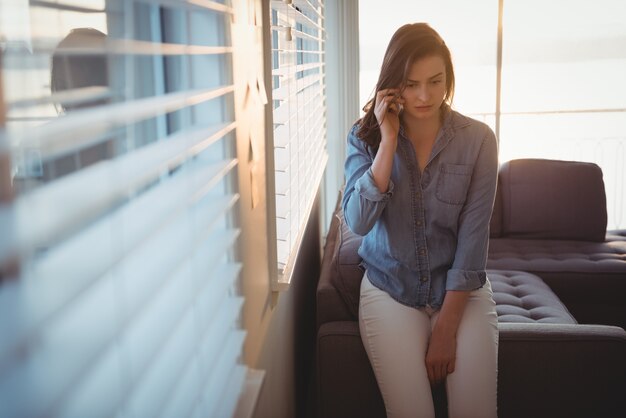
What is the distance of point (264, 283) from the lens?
1492 mm

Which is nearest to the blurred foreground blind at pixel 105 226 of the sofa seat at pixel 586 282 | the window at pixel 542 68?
the sofa seat at pixel 586 282

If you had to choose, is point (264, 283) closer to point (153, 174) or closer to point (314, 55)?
point (153, 174)

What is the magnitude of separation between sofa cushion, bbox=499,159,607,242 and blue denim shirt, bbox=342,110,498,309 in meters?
1.76

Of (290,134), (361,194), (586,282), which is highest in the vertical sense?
(290,134)

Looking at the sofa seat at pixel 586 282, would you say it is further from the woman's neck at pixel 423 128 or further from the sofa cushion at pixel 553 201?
the woman's neck at pixel 423 128

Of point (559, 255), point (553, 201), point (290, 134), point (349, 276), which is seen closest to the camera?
point (290, 134)

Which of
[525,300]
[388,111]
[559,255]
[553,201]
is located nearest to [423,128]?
[388,111]

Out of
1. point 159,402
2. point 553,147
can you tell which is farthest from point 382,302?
point 553,147

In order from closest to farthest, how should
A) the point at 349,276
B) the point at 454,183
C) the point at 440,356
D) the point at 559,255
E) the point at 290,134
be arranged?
the point at 440,356
the point at 454,183
the point at 290,134
the point at 349,276
the point at 559,255

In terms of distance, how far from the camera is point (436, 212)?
1.86 m

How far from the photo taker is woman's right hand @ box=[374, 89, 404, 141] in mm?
1841

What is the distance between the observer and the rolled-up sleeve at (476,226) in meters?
1.82

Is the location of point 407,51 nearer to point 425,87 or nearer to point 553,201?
point 425,87

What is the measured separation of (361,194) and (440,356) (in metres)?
0.46
